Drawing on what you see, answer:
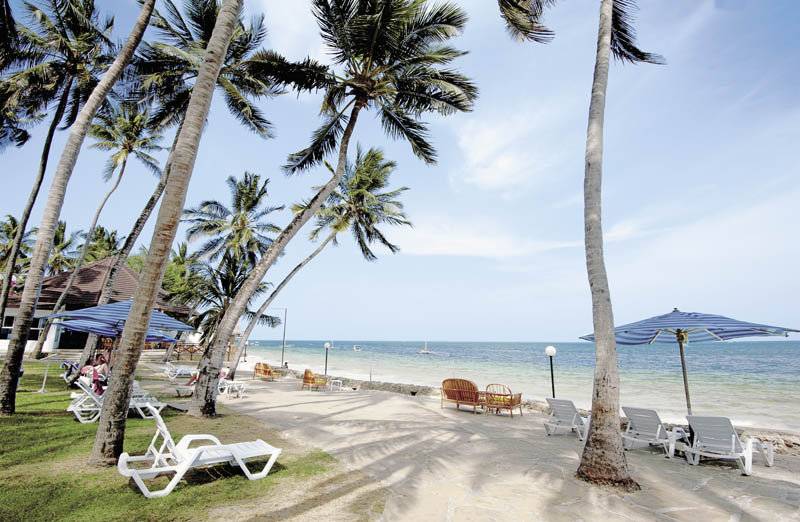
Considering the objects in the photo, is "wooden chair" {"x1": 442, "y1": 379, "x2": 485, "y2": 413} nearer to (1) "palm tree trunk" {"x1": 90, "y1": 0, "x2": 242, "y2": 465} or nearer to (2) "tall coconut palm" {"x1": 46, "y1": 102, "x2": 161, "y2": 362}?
(1) "palm tree trunk" {"x1": 90, "y1": 0, "x2": 242, "y2": 465}

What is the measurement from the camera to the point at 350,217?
1842 cm

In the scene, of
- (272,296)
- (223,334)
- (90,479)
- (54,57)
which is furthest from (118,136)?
(90,479)

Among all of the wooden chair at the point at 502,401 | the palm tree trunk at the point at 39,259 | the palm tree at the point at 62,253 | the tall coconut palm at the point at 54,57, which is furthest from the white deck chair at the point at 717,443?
the palm tree at the point at 62,253

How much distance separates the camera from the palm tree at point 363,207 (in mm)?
18016

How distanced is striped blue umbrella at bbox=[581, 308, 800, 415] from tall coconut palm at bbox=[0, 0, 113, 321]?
15756 mm

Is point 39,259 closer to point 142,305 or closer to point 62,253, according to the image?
point 142,305

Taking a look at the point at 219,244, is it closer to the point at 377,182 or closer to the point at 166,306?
the point at 166,306

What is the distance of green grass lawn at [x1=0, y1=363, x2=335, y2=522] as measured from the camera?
11.1ft

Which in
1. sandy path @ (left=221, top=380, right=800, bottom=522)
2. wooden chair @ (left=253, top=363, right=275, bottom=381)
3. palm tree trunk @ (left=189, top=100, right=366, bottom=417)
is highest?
palm tree trunk @ (left=189, top=100, right=366, bottom=417)

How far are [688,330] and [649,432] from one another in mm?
2365

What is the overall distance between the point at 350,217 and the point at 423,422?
461 inches

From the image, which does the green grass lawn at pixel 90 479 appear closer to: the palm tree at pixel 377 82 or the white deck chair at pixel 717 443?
the palm tree at pixel 377 82

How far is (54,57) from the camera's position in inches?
432

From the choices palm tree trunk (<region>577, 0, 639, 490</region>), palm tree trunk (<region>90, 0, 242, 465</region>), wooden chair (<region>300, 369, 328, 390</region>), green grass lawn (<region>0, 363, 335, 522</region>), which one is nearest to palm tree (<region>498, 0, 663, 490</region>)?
palm tree trunk (<region>577, 0, 639, 490</region>)
